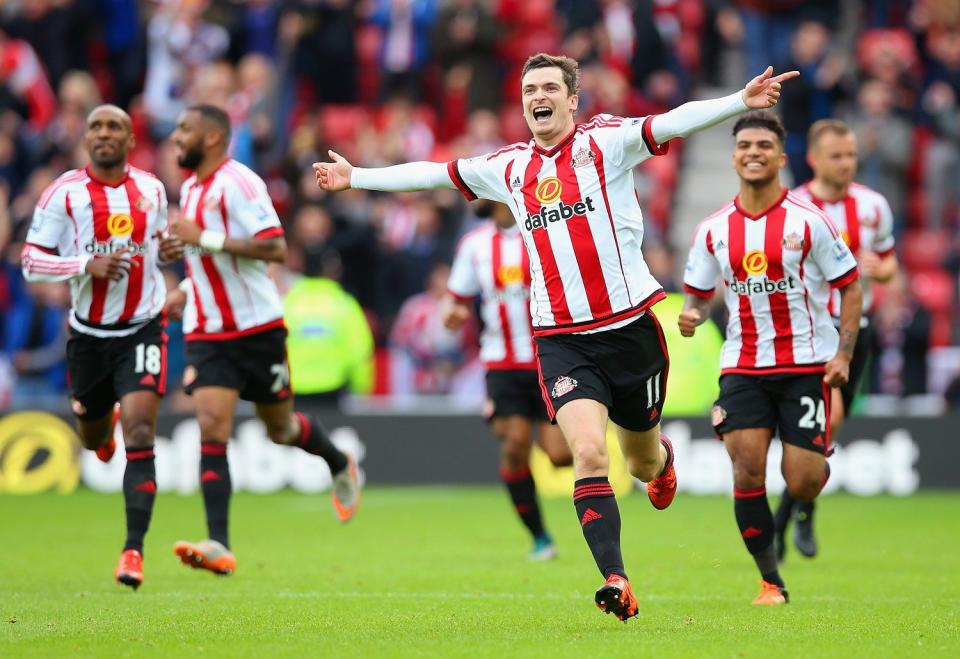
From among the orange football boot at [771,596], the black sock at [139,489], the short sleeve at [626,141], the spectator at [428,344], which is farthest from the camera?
the spectator at [428,344]

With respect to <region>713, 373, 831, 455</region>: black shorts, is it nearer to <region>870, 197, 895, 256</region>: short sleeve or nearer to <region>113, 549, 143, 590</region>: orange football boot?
<region>870, 197, 895, 256</region>: short sleeve

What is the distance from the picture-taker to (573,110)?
7.95 m

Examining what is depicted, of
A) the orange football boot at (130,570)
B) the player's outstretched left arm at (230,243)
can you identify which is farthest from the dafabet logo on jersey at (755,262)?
the orange football boot at (130,570)

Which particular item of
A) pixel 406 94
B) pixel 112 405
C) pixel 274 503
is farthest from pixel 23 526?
pixel 406 94

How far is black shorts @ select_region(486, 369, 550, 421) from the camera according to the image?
11.5 m

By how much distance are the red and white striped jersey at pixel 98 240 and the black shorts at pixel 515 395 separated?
2763 millimetres

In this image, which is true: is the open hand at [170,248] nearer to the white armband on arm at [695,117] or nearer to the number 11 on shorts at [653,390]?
the number 11 on shorts at [653,390]

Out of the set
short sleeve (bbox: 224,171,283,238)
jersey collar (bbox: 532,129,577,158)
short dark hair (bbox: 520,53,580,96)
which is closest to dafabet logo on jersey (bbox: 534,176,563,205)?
jersey collar (bbox: 532,129,577,158)

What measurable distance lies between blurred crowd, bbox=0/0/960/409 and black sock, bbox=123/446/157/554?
26.9ft

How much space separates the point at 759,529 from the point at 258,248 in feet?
11.5

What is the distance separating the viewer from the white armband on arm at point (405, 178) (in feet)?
26.2

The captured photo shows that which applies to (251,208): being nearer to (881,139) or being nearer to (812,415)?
(812,415)

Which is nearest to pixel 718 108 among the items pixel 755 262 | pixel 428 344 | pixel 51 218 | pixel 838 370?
pixel 755 262

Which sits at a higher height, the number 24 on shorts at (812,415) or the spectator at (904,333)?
the number 24 on shorts at (812,415)
